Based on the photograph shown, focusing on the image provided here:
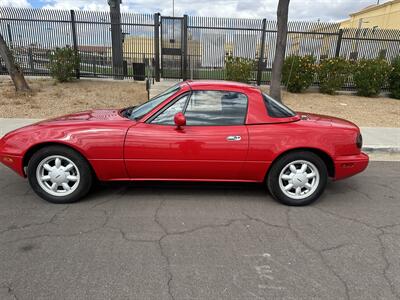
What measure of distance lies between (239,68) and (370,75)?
4.78 metres

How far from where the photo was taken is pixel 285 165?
349cm

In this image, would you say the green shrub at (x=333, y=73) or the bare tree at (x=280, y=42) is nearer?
the bare tree at (x=280, y=42)

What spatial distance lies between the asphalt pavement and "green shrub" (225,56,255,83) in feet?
25.3

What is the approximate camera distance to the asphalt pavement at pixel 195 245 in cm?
224

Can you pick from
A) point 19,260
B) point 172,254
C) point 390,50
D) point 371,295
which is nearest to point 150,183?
point 172,254

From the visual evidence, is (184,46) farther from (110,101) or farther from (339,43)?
(339,43)

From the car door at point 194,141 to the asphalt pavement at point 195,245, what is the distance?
16.7 inches

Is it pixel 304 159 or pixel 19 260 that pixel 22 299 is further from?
pixel 304 159

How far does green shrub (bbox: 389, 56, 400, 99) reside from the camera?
1091 cm

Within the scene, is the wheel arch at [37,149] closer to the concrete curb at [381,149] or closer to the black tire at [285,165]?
the black tire at [285,165]

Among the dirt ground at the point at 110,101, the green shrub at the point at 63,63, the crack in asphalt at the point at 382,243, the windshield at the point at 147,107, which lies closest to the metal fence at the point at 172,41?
the green shrub at the point at 63,63

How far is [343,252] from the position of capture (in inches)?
107

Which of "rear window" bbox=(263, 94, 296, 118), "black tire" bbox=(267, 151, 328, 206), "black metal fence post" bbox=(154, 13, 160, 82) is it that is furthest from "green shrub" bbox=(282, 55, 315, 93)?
"black tire" bbox=(267, 151, 328, 206)

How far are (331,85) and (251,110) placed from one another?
8.83 m
